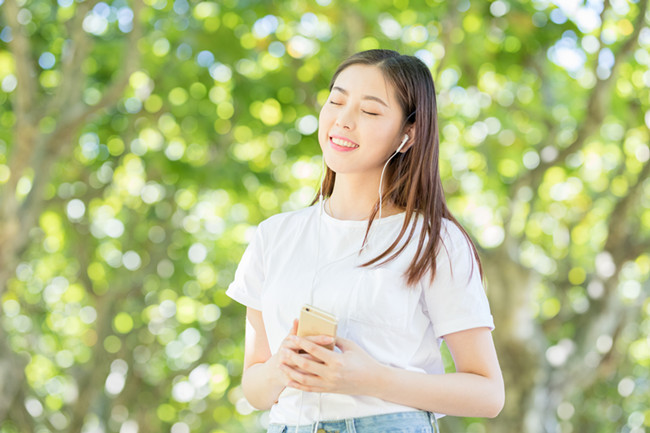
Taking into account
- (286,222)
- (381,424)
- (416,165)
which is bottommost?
(381,424)

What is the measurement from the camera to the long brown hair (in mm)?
2158

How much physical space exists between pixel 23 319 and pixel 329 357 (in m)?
13.1

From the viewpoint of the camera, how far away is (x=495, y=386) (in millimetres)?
2111

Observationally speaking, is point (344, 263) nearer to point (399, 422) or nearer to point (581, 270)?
point (399, 422)

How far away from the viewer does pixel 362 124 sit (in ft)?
7.36

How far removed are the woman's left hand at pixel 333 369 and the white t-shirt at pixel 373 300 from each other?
10 centimetres

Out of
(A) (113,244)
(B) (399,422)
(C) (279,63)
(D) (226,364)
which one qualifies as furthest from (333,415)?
(D) (226,364)

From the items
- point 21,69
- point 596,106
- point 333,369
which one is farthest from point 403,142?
point 596,106

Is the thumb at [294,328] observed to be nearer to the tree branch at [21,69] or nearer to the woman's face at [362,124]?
the woman's face at [362,124]

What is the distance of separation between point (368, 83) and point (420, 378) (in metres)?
0.75

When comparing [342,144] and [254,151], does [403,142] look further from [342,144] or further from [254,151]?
[254,151]

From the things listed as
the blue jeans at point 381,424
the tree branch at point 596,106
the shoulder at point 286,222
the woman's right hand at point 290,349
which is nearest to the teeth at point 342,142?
the shoulder at point 286,222

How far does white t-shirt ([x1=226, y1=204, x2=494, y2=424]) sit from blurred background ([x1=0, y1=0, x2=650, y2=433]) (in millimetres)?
4003

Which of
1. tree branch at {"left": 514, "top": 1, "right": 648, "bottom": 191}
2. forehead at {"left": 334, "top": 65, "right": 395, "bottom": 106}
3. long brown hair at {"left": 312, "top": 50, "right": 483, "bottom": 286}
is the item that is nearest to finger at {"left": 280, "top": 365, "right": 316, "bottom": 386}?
long brown hair at {"left": 312, "top": 50, "right": 483, "bottom": 286}
